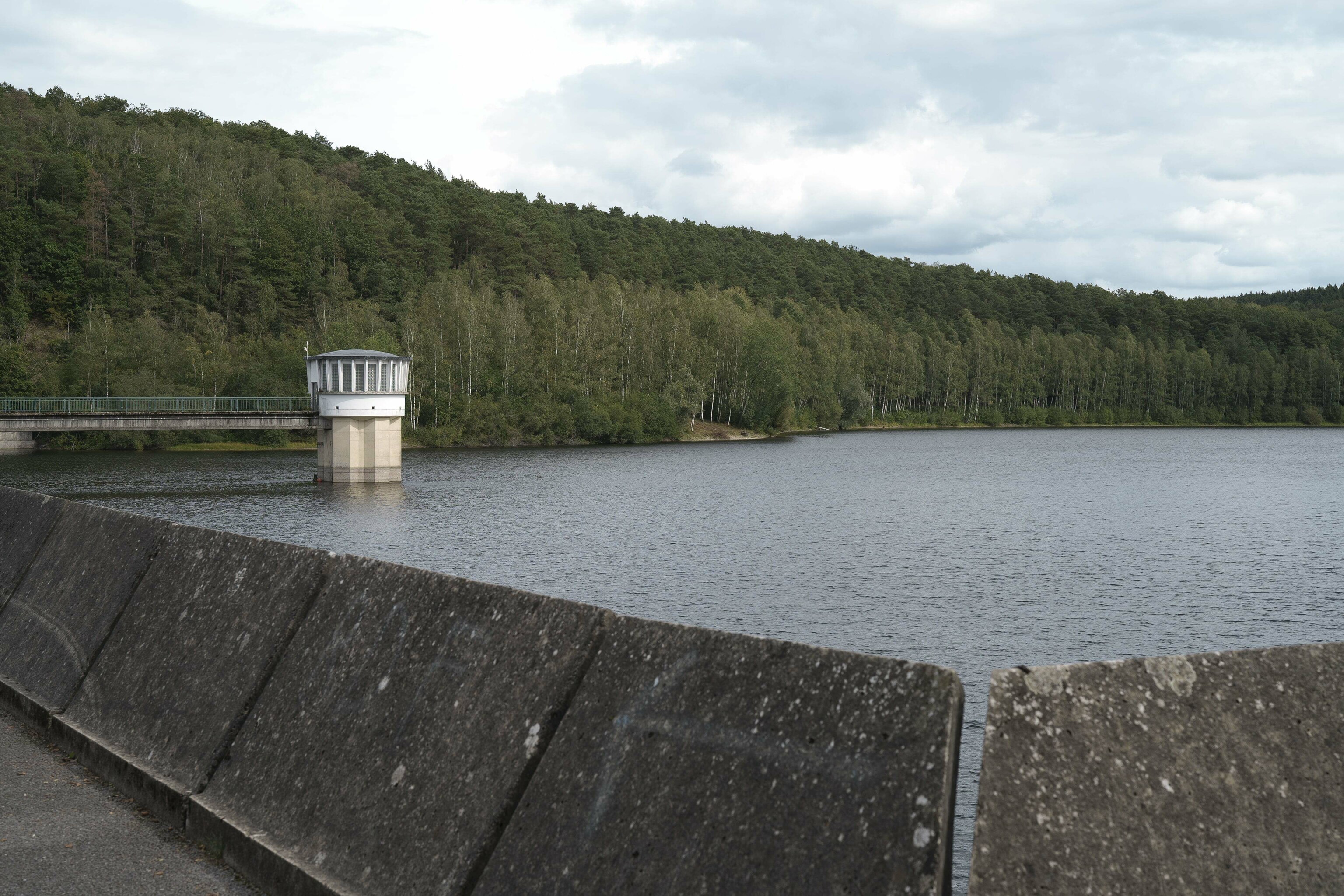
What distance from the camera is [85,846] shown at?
494cm

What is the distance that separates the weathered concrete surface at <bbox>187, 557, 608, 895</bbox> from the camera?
4.04 m

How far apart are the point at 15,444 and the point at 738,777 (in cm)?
12288

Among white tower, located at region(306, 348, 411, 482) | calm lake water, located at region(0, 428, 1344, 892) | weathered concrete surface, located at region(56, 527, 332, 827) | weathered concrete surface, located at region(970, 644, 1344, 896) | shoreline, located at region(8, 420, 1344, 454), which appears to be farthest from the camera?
shoreline, located at region(8, 420, 1344, 454)

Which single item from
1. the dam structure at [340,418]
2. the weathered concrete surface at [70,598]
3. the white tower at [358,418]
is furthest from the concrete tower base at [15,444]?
the weathered concrete surface at [70,598]

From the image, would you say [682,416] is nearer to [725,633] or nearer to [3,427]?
[3,427]

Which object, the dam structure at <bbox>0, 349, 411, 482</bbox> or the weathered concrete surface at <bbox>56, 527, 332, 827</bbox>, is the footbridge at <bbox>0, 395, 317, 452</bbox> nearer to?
the dam structure at <bbox>0, 349, 411, 482</bbox>

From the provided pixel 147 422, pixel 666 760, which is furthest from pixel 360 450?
pixel 666 760

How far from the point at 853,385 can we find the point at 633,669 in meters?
189

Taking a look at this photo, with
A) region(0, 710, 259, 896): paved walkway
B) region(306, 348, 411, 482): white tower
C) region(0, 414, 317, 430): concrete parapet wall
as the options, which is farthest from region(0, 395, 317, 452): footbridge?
region(0, 710, 259, 896): paved walkway

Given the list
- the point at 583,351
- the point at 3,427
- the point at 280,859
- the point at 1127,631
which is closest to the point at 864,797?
the point at 280,859

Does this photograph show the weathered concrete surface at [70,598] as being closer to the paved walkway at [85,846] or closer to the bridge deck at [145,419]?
the paved walkway at [85,846]

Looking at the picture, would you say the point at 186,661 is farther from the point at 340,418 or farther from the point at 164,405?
the point at 164,405

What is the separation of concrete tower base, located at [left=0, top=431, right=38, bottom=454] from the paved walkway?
11666cm

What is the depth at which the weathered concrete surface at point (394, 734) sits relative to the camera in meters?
4.04
